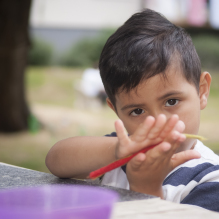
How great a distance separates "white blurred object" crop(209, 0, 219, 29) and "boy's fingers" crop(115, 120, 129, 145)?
11065 millimetres

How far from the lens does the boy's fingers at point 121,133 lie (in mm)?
834

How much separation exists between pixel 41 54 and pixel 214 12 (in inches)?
215

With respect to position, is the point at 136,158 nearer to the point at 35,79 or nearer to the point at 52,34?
the point at 35,79

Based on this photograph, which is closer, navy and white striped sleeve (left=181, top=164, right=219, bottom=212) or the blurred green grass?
navy and white striped sleeve (left=181, top=164, right=219, bottom=212)

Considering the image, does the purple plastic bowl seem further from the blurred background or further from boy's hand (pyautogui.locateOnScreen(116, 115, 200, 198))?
the blurred background

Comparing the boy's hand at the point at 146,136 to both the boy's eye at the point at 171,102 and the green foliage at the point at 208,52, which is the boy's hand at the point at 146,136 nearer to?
the boy's eye at the point at 171,102

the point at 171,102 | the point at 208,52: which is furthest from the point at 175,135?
the point at 208,52

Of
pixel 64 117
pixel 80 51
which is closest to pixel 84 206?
pixel 64 117

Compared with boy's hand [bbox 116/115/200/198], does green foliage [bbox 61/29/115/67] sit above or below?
below

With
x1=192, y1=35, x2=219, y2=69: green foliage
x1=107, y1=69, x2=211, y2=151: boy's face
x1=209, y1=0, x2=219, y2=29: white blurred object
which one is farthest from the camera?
x1=192, y1=35, x2=219, y2=69: green foliage

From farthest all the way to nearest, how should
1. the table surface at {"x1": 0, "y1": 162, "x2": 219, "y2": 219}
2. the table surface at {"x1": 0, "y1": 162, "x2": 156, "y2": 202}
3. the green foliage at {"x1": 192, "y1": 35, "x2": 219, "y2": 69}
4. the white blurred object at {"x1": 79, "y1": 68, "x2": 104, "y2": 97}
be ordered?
the green foliage at {"x1": 192, "y1": 35, "x2": 219, "y2": 69}
the white blurred object at {"x1": 79, "y1": 68, "x2": 104, "y2": 97}
the table surface at {"x1": 0, "y1": 162, "x2": 156, "y2": 202}
the table surface at {"x1": 0, "y1": 162, "x2": 219, "y2": 219}

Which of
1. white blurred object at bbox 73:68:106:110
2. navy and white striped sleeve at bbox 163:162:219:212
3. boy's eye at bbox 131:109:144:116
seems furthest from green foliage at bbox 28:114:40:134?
navy and white striped sleeve at bbox 163:162:219:212

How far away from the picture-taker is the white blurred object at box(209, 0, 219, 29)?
1134 cm

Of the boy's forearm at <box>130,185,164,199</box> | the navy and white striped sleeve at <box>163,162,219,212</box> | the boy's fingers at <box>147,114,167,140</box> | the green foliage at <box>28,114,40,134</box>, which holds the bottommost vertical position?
the green foliage at <box>28,114,40,134</box>
